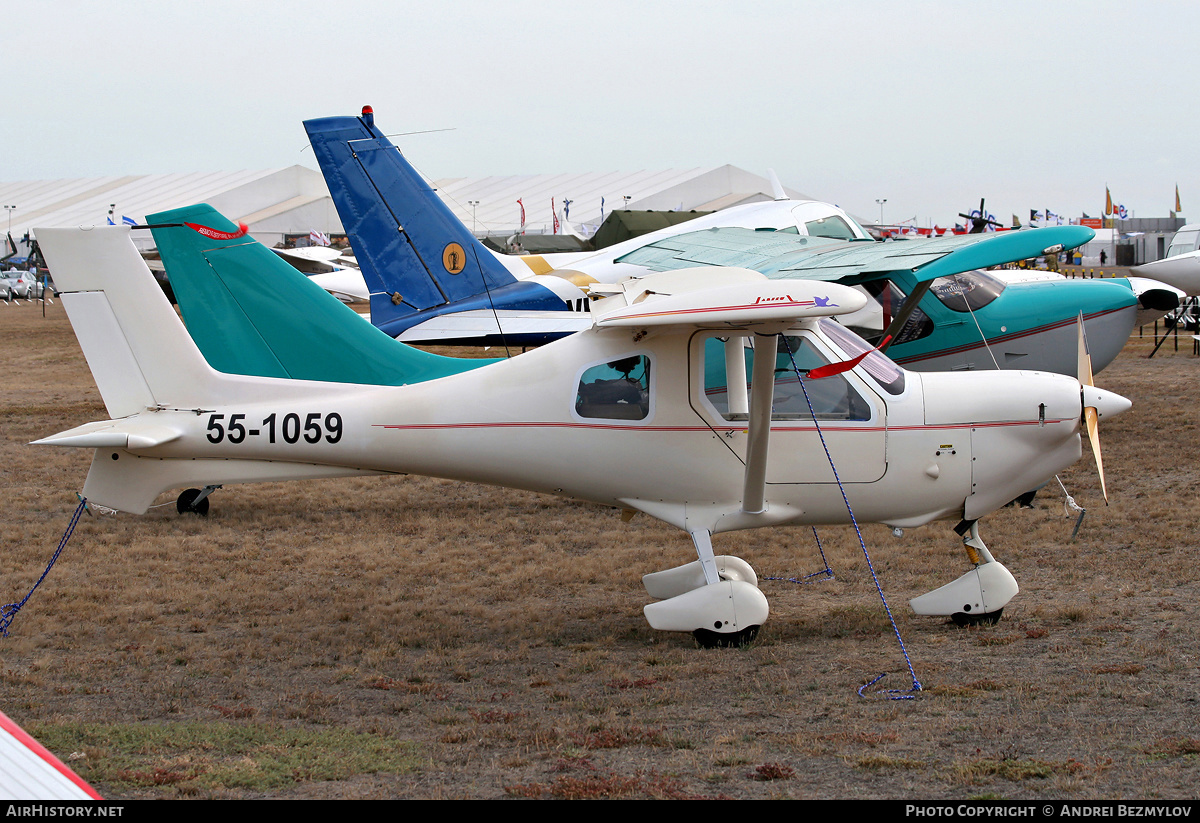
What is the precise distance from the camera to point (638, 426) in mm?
6695

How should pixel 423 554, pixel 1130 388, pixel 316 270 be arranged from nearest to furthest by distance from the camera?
1. pixel 423 554
2. pixel 1130 388
3. pixel 316 270

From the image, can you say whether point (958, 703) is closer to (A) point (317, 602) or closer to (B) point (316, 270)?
(A) point (317, 602)

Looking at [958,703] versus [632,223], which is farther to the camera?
[632,223]

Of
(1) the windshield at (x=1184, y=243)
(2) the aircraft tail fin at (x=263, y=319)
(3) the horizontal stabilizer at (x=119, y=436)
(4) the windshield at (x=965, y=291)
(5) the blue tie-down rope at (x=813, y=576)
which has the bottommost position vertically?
(1) the windshield at (x=1184, y=243)

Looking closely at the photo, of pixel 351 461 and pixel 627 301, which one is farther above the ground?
pixel 627 301

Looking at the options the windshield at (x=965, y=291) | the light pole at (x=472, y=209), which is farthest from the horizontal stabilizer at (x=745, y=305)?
the light pole at (x=472, y=209)

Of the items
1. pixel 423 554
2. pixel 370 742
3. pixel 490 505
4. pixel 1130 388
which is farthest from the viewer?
pixel 1130 388

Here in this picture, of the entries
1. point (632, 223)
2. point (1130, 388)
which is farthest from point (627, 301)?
point (632, 223)

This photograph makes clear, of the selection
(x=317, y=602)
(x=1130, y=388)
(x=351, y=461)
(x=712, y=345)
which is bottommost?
(x=1130, y=388)

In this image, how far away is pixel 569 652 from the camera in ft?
22.0

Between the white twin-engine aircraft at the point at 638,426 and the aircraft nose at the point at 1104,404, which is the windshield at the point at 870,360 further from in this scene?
the aircraft nose at the point at 1104,404

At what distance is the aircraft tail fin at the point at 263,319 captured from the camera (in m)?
7.14

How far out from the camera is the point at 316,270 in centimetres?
4628

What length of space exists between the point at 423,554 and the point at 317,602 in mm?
1531
